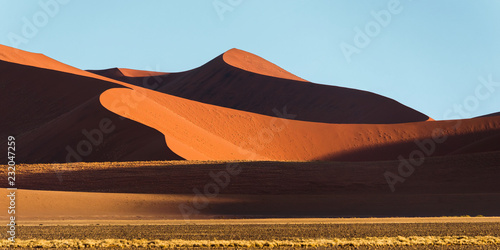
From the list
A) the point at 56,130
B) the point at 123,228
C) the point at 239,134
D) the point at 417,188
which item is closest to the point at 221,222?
the point at 123,228

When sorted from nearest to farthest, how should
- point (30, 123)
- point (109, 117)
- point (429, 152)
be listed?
point (109, 117) < point (30, 123) < point (429, 152)

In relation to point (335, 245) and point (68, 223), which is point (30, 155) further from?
point (335, 245)

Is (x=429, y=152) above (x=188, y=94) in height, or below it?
below

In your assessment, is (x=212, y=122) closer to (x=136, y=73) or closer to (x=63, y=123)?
(x=63, y=123)

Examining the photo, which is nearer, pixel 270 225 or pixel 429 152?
pixel 270 225

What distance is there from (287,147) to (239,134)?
4.99 metres

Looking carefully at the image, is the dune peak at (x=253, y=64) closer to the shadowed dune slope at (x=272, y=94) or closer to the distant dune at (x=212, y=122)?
the shadowed dune slope at (x=272, y=94)

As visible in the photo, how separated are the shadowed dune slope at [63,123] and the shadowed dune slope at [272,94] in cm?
3502

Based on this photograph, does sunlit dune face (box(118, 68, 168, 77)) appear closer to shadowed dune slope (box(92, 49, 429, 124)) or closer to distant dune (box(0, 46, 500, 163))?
shadowed dune slope (box(92, 49, 429, 124))

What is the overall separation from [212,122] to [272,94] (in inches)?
1508

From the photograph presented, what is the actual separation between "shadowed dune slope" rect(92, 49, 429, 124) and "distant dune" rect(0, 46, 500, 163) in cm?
18

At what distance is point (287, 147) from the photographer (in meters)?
65.4

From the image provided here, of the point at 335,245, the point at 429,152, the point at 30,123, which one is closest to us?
the point at 335,245

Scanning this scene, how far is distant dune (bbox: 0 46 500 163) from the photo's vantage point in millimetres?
49875
